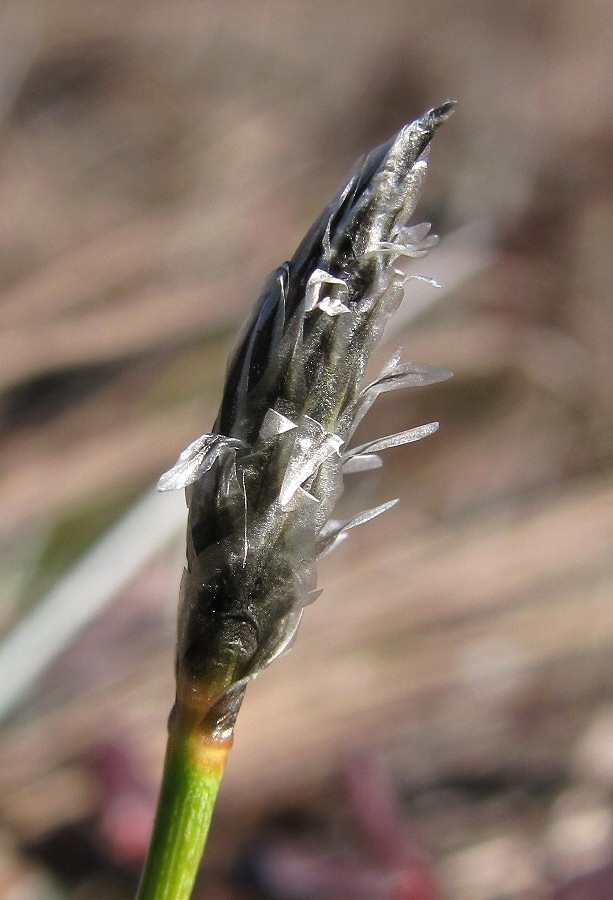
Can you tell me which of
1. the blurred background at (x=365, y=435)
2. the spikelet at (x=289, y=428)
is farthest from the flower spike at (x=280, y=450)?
the blurred background at (x=365, y=435)

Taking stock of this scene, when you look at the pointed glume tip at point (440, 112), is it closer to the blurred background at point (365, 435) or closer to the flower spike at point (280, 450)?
the flower spike at point (280, 450)

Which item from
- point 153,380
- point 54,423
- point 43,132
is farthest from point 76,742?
point 43,132

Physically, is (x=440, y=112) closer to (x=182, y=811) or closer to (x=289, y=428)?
(x=289, y=428)

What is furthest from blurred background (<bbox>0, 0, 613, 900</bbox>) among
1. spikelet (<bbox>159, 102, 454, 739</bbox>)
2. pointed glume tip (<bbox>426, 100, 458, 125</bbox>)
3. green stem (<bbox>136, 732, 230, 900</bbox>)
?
pointed glume tip (<bbox>426, 100, 458, 125</bbox>)

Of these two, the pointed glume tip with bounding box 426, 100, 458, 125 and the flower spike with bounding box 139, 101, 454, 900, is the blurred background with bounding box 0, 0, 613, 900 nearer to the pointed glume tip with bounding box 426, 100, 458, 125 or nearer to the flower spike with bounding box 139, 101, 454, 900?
the flower spike with bounding box 139, 101, 454, 900

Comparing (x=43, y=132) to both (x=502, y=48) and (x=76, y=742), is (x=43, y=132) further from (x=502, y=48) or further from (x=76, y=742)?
(x=76, y=742)
